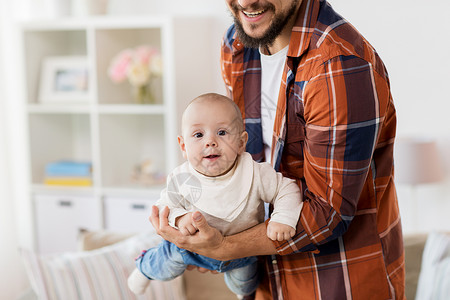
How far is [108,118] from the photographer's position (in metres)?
3.35

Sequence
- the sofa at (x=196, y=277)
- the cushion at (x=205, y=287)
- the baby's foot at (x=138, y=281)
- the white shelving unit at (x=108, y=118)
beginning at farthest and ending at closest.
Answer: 1. the white shelving unit at (x=108, y=118)
2. the cushion at (x=205, y=287)
3. the sofa at (x=196, y=277)
4. the baby's foot at (x=138, y=281)

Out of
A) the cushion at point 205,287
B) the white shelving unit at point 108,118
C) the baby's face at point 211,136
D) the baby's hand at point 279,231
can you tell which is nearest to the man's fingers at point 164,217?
the baby's face at point 211,136

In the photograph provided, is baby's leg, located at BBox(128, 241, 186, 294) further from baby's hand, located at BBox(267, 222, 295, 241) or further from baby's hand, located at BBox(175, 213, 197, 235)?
baby's hand, located at BBox(267, 222, 295, 241)

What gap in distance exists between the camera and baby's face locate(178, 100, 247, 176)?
125cm

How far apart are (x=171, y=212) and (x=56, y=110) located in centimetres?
227

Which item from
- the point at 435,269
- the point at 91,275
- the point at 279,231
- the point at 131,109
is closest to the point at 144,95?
the point at 131,109

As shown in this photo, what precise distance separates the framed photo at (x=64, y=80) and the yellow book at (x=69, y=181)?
461mm

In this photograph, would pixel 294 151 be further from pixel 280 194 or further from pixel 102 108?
pixel 102 108

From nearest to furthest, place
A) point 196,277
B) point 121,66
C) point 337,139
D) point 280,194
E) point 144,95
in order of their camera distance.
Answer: point 337,139 → point 280,194 → point 196,277 → point 121,66 → point 144,95

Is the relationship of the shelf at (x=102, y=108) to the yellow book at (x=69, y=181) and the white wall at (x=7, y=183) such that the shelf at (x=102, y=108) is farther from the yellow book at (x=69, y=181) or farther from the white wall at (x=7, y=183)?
the yellow book at (x=69, y=181)

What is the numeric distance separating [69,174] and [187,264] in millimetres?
2198

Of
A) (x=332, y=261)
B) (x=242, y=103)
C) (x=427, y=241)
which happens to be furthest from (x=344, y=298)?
(x=427, y=241)

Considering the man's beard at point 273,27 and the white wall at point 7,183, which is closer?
the man's beard at point 273,27

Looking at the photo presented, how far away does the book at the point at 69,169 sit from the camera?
3418mm
